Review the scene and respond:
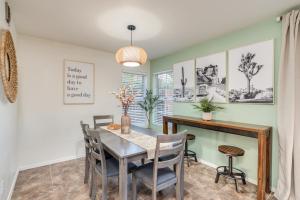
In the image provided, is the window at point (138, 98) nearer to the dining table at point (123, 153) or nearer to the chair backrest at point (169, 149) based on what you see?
the dining table at point (123, 153)

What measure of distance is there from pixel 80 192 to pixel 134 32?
2543 millimetres

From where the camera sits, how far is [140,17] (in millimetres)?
2244

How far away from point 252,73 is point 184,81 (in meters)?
1.40

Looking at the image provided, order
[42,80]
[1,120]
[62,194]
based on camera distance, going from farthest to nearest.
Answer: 1. [42,80]
2. [62,194]
3. [1,120]

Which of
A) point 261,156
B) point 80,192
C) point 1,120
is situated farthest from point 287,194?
point 1,120

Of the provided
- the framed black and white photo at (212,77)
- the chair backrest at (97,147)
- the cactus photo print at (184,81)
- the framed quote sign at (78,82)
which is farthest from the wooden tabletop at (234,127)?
the framed quote sign at (78,82)

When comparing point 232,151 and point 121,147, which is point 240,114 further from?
point 121,147

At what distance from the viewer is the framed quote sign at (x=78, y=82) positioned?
3303 mm

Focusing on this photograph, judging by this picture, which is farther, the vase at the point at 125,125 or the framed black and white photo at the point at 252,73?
the vase at the point at 125,125

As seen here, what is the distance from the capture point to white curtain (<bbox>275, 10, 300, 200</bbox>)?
195 cm

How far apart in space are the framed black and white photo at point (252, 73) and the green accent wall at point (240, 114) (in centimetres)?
8

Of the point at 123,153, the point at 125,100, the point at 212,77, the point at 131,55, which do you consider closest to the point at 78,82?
the point at 125,100

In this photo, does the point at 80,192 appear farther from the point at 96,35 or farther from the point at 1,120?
the point at 96,35

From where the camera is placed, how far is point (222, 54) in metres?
2.86
